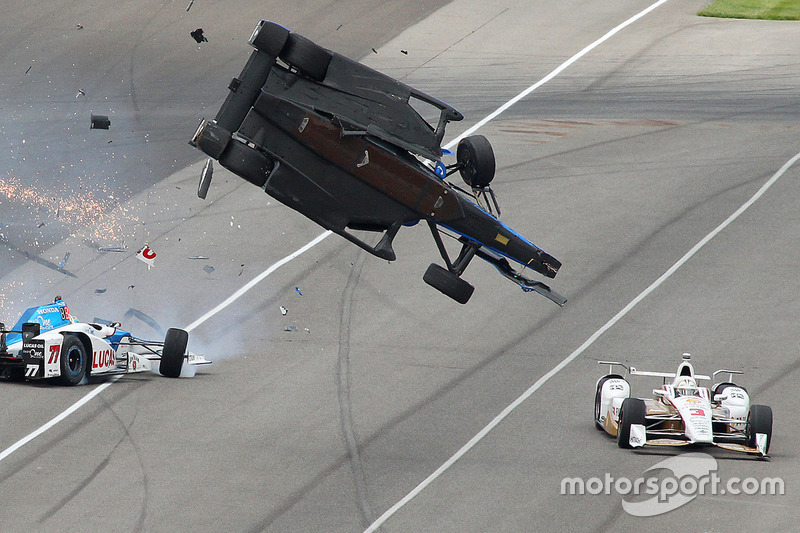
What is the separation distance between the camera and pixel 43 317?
22688 millimetres

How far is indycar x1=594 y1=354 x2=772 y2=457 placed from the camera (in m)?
19.3

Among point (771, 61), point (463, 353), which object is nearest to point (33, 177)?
point (463, 353)

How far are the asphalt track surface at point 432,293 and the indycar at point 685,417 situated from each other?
419 millimetres

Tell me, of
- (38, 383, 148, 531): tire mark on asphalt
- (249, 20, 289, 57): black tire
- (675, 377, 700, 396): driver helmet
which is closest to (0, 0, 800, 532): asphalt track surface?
(38, 383, 148, 531): tire mark on asphalt

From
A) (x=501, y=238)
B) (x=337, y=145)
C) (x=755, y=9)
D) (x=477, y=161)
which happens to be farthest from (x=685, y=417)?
(x=755, y=9)

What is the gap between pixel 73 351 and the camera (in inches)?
881

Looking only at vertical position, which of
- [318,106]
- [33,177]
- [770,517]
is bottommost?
[33,177]

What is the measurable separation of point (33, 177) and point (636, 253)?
52.5 feet

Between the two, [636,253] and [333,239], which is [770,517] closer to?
[636,253]

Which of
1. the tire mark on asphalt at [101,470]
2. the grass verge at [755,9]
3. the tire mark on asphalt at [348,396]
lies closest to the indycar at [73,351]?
the tire mark on asphalt at [101,470]

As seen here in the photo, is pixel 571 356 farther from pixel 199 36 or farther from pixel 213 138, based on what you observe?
pixel 199 36

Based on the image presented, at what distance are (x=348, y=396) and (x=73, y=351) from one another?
522 cm

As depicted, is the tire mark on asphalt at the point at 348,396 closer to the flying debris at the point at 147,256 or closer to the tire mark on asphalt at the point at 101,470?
the tire mark on asphalt at the point at 101,470

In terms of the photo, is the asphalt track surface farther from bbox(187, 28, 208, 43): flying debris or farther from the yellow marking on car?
the yellow marking on car
